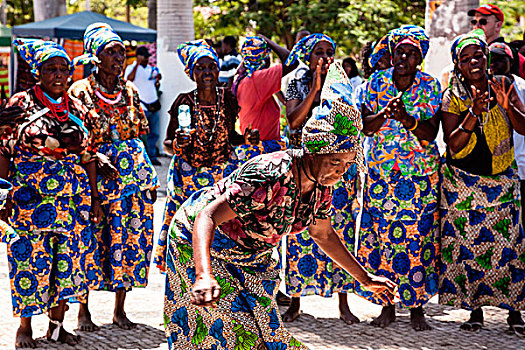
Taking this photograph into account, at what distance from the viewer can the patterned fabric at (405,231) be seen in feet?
20.0

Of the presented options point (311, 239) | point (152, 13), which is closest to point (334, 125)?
point (311, 239)

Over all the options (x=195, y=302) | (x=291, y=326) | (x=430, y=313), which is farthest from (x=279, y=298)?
(x=195, y=302)

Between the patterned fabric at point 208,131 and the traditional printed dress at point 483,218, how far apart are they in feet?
5.42

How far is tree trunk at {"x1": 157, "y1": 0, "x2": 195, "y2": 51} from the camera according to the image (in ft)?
52.6

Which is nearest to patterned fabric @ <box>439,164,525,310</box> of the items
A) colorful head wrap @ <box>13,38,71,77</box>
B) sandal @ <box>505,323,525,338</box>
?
sandal @ <box>505,323,525,338</box>

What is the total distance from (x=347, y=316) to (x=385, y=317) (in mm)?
304

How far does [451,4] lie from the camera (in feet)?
35.7

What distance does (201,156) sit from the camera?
627 cm

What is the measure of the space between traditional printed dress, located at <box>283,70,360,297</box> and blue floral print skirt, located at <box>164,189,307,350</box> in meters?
2.54

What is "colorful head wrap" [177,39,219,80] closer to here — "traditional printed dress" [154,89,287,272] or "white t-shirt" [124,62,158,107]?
"traditional printed dress" [154,89,287,272]

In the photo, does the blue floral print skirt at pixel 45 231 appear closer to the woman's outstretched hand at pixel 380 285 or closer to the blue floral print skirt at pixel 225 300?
the blue floral print skirt at pixel 225 300

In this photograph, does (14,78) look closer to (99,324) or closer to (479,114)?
(99,324)

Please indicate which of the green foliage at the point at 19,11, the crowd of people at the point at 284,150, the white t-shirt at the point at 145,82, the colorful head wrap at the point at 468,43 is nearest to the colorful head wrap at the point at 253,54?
the crowd of people at the point at 284,150

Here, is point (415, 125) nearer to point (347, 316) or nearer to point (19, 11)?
point (347, 316)
